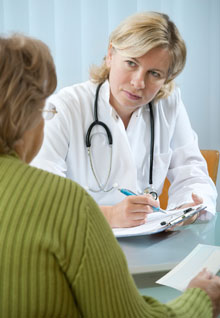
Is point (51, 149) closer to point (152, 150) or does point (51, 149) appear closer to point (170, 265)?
point (152, 150)

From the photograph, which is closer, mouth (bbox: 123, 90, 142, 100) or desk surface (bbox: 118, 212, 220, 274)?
desk surface (bbox: 118, 212, 220, 274)

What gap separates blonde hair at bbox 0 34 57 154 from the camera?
58 centimetres

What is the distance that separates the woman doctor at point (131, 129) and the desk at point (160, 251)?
0.20 metres

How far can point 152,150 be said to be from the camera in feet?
5.37

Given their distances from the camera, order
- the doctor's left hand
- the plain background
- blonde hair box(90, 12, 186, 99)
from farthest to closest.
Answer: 1. the plain background
2. blonde hair box(90, 12, 186, 99)
3. the doctor's left hand

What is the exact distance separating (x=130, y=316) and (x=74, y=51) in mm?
2048

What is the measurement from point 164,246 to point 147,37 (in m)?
0.72

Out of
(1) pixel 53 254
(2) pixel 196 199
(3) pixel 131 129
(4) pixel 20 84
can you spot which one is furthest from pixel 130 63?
(1) pixel 53 254

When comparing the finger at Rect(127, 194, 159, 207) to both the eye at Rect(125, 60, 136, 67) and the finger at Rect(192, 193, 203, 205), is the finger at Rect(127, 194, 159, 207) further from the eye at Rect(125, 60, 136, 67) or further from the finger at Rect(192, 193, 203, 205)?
the eye at Rect(125, 60, 136, 67)

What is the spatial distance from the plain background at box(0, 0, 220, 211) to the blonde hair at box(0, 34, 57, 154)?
5.73 feet

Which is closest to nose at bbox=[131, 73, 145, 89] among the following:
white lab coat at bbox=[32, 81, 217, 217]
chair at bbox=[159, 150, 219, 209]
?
white lab coat at bbox=[32, 81, 217, 217]

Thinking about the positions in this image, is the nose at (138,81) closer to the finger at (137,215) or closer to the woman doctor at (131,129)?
the woman doctor at (131,129)

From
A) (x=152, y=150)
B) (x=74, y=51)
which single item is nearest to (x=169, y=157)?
(x=152, y=150)

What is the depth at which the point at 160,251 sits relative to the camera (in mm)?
1053
